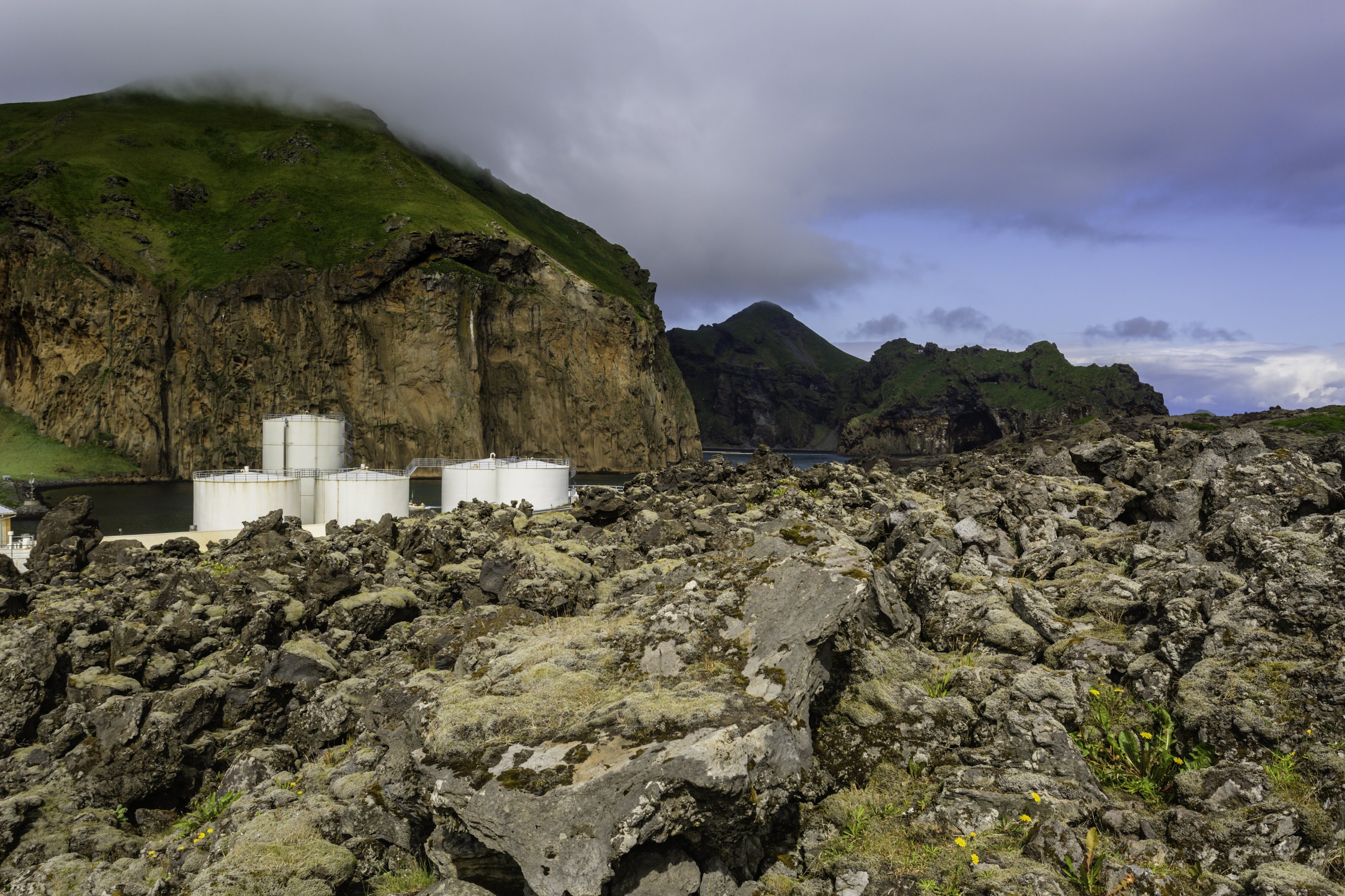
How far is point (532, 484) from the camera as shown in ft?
156

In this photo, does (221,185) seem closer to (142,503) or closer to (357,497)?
(142,503)

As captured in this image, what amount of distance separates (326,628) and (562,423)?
393 ft

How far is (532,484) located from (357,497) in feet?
44.2

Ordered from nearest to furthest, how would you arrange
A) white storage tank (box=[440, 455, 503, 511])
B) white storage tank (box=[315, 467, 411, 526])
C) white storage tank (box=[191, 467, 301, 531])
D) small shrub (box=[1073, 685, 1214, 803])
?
small shrub (box=[1073, 685, 1214, 803]), white storage tank (box=[191, 467, 301, 531]), white storage tank (box=[440, 455, 503, 511]), white storage tank (box=[315, 467, 411, 526])

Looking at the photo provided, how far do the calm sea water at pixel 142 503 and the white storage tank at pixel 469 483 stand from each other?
12.3 metres

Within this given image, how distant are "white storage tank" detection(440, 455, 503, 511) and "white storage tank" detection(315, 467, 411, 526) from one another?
3.90m

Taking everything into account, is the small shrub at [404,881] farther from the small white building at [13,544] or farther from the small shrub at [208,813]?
the small white building at [13,544]

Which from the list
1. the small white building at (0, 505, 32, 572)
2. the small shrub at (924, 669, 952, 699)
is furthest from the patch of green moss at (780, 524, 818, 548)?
the small white building at (0, 505, 32, 572)

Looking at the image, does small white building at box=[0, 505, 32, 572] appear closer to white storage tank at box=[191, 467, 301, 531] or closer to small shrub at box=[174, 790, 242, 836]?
white storage tank at box=[191, 467, 301, 531]

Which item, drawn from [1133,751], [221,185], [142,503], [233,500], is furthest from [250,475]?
[221,185]

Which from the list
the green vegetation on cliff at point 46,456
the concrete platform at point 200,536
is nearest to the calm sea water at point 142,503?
the green vegetation on cliff at point 46,456

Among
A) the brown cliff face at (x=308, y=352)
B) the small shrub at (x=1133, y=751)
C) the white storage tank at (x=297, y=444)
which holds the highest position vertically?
the brown cliff face at (x=308, y=352)

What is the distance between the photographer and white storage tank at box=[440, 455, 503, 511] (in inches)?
1882

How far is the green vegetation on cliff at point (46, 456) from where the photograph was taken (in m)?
102
